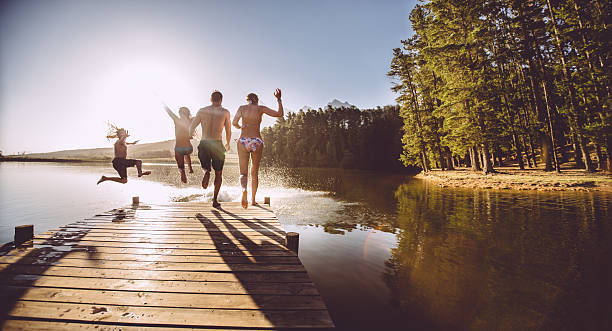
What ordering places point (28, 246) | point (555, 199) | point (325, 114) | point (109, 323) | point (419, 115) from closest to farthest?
point (109, 323)
point (28, 246)
point (555, 199)
point (419, 115)
point (325, 114)

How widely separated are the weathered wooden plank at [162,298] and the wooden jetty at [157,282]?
0.01 meters

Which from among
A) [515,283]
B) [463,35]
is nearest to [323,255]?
[515,283]

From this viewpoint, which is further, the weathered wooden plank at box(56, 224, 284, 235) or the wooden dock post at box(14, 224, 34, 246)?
the weathered wooden plank at box(56, 224, 284, 235)

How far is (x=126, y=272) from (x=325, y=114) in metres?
78.5

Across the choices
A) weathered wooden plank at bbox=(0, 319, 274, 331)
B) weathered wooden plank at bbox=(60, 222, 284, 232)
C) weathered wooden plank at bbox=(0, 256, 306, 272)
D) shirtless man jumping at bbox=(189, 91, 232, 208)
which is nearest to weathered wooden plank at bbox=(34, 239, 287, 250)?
weathered wooden plank at bbox=(0, 256, 306, 272)

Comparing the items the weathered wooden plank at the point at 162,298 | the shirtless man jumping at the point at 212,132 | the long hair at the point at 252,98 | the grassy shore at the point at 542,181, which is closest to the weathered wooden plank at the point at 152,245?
the weathered wooden plank at the point at 162,298

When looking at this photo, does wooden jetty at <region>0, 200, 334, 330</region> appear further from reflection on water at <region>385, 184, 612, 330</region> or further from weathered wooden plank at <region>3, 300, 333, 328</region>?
reflection on water at <region>385, 184, 612, 330</region>

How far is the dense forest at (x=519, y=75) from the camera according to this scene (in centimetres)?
1883

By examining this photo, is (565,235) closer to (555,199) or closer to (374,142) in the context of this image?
(555,199)

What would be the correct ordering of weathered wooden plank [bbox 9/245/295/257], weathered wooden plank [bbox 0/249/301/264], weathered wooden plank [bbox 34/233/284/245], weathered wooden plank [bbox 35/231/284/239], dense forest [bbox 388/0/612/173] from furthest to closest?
dense forest [bbox 388/0/612/173], weathered wooden plank [bbox 35/231/284/239], weathered wooden plank [bbox 34/233/284/245], weathered wooden plank [bbox 9/245/295/257], weathered wooden plank [bbox 0/249/301/264]

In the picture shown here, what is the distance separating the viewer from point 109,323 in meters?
2.33

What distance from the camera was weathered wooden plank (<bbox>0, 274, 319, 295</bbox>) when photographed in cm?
298

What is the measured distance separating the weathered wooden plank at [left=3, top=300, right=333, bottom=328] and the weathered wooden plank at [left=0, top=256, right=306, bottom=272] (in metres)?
0.96

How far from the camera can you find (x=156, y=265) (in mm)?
3674
